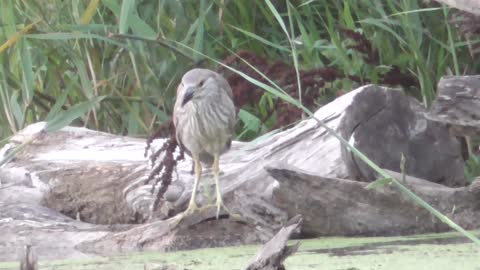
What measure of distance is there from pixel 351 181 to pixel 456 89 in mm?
526

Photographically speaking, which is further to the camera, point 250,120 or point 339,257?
point 250,120

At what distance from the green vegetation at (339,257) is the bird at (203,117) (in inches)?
27.9

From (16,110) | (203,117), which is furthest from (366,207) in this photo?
(16,110)

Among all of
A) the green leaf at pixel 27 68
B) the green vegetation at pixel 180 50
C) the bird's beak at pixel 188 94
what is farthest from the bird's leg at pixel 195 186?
the green leaf at pixel 27 68

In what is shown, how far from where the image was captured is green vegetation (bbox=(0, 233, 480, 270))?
141 inches

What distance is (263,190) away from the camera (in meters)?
4.63

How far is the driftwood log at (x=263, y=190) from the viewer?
4434 mm

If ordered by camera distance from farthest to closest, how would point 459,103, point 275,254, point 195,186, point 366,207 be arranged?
point 195,186 → point 366,207 → point 459,103 → point 275,254

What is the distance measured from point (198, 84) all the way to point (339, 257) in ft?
4.47

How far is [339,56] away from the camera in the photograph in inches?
215

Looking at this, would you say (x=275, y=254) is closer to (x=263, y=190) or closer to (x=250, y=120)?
(x=263, y=190)

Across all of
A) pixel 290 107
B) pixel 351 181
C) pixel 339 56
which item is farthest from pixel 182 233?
pixel 339 56

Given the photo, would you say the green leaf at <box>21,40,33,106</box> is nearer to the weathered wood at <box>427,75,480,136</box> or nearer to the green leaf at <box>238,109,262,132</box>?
the green leaf at <box>238,109,262,132</box>

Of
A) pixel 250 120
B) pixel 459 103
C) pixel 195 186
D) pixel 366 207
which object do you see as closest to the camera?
pixel 459 103
